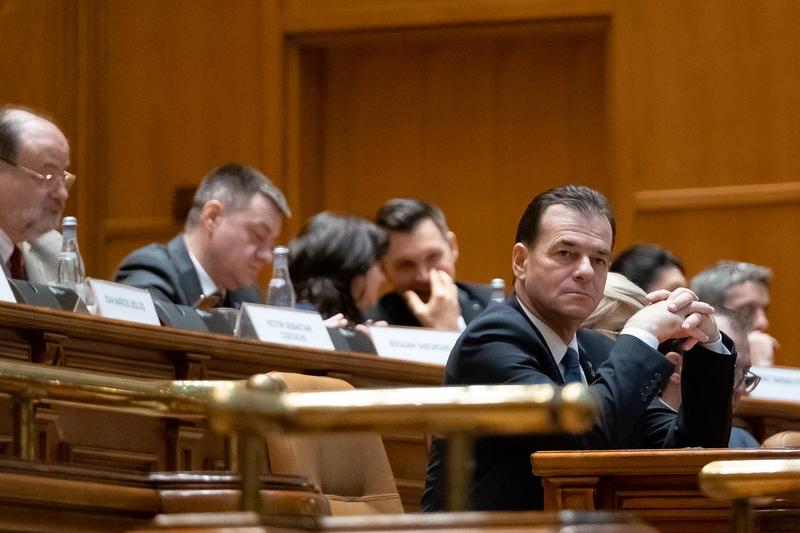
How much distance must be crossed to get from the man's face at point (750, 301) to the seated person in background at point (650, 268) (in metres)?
0.23

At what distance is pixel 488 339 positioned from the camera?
11.2 feet

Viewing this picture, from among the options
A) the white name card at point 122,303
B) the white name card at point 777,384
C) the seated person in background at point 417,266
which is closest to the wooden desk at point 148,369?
the white name card at point 122,303

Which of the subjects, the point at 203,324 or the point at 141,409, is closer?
the point at 141,409

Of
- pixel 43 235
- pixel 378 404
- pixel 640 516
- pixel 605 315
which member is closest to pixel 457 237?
pixel 43 235

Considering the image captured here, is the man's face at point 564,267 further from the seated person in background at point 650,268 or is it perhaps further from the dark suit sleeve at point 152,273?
the seated person in background at point 650,268

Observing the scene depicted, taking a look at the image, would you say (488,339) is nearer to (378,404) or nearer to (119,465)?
(119,465)

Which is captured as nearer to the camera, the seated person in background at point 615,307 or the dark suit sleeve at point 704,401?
the dark suit sleeve at point 704,401

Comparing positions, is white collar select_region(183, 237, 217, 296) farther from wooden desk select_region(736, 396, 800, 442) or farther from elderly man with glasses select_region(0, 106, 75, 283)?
wooden desk select_region(736, 396, 800, 442)

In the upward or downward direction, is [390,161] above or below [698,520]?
above

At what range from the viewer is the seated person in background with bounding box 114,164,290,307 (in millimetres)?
5750

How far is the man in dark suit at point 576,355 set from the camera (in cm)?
327

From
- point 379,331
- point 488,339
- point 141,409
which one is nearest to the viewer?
point 141,409

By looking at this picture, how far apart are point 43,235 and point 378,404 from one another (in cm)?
390

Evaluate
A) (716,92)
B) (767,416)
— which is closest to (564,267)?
(767,416)
